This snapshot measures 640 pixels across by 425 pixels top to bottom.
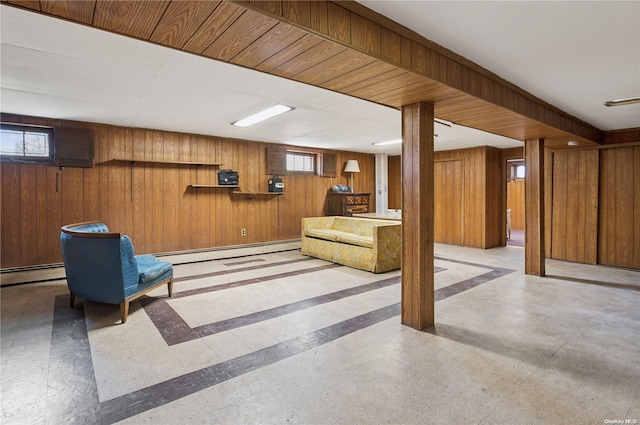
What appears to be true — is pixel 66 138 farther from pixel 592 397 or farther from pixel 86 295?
pixel 592 397

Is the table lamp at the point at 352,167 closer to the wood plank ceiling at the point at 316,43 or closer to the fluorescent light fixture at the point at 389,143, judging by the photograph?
the fluorescent light fixture at the point at 389,143

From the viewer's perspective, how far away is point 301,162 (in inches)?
299

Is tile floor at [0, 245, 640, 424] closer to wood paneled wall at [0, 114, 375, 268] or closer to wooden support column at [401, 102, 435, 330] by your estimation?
wooden support column at [401, 102, 435, 330]

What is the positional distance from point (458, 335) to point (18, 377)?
3296 mm

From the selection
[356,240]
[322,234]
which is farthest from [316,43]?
[322,234]

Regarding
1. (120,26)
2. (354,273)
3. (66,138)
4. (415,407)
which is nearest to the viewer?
(120,26)

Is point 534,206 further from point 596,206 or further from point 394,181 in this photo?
point 394,181

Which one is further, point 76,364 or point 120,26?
point 76,364

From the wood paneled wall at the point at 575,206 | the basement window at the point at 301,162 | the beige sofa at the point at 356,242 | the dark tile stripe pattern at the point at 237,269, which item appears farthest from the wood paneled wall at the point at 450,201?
the dark tile stripe pattern at the point at 237,269

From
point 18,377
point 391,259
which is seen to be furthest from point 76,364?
point 391,259

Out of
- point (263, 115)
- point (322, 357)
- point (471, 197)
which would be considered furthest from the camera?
point (471, 197)

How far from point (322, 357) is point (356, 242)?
9.68ft

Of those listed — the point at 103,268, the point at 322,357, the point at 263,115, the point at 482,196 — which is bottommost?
the point at 322,357

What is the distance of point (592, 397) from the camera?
1960mm
